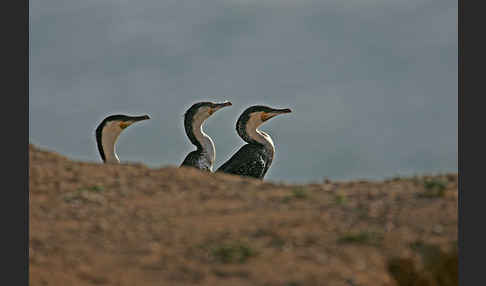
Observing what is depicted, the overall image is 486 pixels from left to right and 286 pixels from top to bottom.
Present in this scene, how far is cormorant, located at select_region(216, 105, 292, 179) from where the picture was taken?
19.4 m

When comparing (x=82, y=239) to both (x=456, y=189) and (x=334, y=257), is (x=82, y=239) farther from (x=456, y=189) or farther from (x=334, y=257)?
(x=456, y=189)

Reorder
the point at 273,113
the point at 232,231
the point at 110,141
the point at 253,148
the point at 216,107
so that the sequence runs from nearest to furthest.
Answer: the point at 232,231 < the point at 253,148 < the point at 110,141 < the point at 216,107 < the point at 273,113

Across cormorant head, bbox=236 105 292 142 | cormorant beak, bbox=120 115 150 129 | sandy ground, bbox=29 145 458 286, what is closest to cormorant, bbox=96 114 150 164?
cormorant beak, bbox=120 115 150 129

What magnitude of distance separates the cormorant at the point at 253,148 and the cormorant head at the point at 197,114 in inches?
25.2

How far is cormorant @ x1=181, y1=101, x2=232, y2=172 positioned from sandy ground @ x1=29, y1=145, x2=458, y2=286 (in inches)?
281

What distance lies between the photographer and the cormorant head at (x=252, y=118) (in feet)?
68.1

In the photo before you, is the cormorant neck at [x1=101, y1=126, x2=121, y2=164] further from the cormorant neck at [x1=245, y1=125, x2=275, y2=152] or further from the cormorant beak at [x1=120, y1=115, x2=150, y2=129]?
the cormorant neck at [x1=245, y1=125, x2=275, y2=152]

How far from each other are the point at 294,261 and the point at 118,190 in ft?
10.4

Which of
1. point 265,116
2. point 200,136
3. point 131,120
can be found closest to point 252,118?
point 265,116

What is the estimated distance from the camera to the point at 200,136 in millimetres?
20531

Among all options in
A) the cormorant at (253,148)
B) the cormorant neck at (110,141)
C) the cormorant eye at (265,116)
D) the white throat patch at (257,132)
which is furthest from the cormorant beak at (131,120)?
the cormorant eye at (265,116)

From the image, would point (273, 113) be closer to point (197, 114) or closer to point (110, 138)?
point (197, 114)

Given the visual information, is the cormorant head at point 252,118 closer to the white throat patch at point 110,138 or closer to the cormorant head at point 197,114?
the cormorant head at point 197,114

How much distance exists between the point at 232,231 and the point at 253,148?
962 cm
